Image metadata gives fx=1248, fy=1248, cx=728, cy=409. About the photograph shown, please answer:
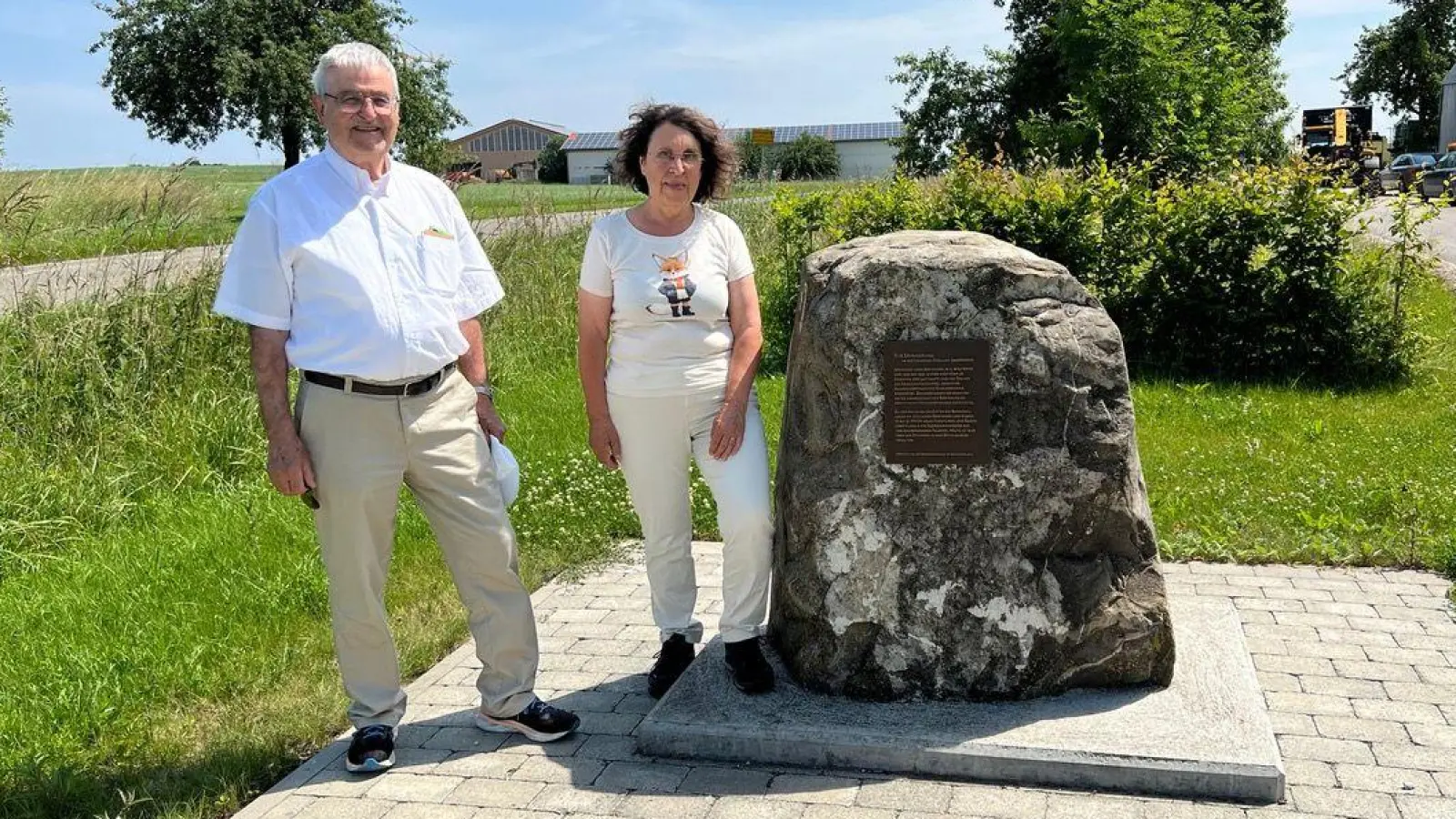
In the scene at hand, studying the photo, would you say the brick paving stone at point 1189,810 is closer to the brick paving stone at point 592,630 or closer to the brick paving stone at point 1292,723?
the brick paving stone at point 1292,723

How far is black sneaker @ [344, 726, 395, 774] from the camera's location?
12.7 feet

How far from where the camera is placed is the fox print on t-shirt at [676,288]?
389cm

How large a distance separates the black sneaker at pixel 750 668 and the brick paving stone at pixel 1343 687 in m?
1.88

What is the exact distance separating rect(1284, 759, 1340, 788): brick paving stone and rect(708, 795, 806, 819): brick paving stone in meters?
1.43

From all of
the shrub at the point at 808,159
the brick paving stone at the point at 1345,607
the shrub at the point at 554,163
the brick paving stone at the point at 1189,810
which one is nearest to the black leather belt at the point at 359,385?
the brick paving stone at the point at 1189,810

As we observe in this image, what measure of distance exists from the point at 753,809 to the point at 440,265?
6.04ft

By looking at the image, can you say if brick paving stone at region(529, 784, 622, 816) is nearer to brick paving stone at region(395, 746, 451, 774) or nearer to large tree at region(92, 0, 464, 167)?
brick paving stone at region(395, 746, 451, 774)

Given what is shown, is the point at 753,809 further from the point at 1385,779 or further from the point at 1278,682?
the point at 1278,682

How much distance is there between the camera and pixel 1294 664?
14.9 feet

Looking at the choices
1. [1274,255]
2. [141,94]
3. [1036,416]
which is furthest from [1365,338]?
[141,94]

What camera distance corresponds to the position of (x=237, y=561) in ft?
19.3

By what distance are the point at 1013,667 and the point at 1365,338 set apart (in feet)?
21.1

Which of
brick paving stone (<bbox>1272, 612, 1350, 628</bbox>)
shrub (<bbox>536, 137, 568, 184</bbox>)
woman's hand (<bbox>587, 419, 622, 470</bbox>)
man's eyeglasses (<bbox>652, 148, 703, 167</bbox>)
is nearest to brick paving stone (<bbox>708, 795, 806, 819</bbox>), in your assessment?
woman's hand (<bbox>587, 419, 622, 470</bbox>)

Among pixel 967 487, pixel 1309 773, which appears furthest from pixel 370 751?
pixel 1309 773
